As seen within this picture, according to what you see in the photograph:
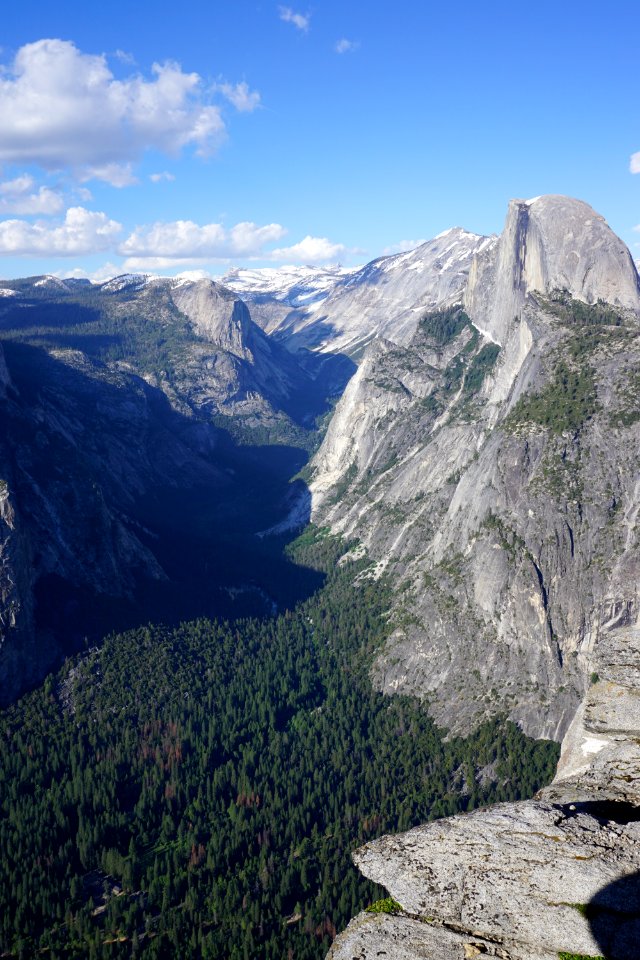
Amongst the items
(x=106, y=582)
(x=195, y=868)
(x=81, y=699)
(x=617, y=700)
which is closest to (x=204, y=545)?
(x=106, y=582)

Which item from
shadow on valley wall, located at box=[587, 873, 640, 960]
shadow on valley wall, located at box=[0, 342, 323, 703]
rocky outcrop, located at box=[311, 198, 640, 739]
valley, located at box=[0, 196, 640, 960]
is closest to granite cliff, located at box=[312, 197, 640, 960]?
shadow on valley wall, located at box=[587, 873, 640, 960]

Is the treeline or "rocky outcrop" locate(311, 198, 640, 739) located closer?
the treeline

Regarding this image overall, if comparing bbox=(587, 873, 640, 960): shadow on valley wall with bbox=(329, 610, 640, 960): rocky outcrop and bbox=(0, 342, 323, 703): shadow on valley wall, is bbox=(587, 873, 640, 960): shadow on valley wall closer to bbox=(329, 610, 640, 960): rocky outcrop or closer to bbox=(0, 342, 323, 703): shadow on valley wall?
bbox=(329, 610, 640, 960): rocky outcrop

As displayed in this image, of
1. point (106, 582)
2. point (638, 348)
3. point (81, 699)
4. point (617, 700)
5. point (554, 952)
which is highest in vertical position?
point (638, 348)

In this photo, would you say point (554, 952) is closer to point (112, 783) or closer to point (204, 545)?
point (112, 783)

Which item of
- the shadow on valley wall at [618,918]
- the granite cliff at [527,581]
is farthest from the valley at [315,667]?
the shadow on valley wall at [618,918]

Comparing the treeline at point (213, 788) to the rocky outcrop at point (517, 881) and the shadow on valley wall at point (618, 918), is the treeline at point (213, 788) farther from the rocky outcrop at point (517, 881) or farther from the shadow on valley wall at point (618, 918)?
the shadow on valley wall at point (618, 918)
